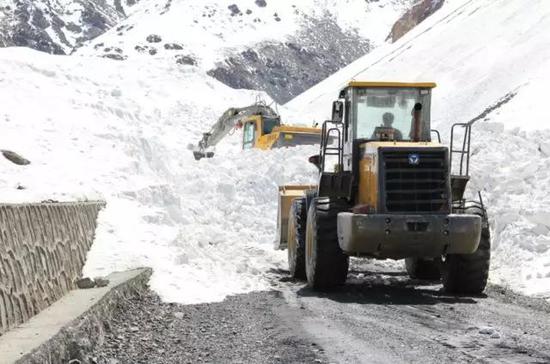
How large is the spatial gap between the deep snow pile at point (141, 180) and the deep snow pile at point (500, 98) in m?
4.09

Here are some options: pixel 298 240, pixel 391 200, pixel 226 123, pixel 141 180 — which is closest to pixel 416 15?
pixel 226 123

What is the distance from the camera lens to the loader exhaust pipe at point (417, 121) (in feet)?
36.3

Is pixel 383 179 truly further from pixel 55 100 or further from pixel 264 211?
pixel 55 100

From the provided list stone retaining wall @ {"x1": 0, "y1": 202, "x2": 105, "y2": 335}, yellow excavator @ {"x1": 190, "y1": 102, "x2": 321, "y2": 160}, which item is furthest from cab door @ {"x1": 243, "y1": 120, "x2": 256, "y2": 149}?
stone retaining wall @ {"x1": 0, "y1": 202, "x2": 105, "y2": 335}

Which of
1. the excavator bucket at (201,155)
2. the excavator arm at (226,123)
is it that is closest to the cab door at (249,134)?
the excavator arm at (226,123)

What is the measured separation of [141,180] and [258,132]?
12.6 meters

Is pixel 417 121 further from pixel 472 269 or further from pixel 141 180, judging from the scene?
pixel 141 180

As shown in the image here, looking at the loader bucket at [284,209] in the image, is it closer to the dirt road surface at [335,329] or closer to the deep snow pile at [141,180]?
the deep snow pile at [141,180]

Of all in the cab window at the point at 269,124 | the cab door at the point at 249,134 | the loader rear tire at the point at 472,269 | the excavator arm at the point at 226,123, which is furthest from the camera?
the excavator arm at the point at 226,123

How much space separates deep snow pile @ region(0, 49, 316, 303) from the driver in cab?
2.72 m

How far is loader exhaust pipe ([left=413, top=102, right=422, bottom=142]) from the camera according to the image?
11.1 meters

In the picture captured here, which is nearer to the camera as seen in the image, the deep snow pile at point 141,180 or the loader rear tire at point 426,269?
the deep snow pile at point 141,180

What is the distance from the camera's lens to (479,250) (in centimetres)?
1077

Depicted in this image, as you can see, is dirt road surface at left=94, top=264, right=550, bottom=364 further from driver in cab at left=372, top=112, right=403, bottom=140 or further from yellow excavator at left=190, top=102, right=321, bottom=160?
yellow excavator at left=190, top=102, right=321, bottom=160
